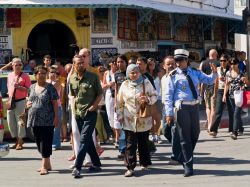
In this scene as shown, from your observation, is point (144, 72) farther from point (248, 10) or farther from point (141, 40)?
point (141, 40)

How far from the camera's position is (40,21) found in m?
22.9

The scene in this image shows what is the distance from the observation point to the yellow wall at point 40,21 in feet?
74.5

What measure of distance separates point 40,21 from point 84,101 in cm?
1171

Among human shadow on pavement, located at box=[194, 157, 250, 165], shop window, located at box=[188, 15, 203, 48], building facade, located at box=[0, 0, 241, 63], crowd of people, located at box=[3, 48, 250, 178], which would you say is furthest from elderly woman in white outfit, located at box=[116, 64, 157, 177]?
shop window, located at box=[188, 15, 203, 48]

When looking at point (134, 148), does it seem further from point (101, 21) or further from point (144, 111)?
point (101, 21)

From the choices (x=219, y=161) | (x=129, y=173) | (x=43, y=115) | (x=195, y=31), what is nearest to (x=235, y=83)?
(x=219, y=161)

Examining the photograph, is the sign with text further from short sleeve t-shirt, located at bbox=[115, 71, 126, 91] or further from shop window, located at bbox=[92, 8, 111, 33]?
short sleeve t-shirt, located at bbox=[115, 71, 126, 91]

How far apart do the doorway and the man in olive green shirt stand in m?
11.4

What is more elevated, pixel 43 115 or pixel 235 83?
pixel 235 83

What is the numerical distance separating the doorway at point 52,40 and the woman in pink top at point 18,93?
795 cm

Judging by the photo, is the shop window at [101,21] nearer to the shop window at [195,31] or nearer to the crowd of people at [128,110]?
the shop window at [195,31]

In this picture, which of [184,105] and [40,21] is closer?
[184,105]

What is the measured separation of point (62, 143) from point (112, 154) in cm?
230

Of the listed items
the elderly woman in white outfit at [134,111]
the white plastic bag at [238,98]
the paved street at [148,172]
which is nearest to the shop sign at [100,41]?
the white plastic bag at [238,98]
